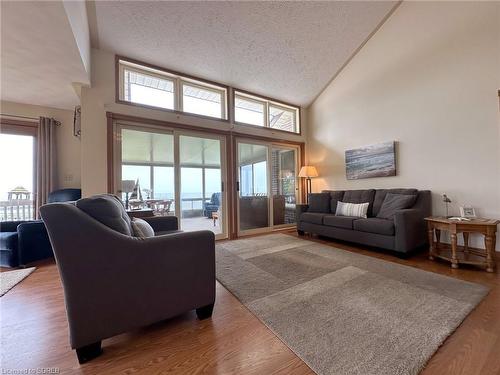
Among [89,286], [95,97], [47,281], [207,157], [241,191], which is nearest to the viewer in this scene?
[89,286]

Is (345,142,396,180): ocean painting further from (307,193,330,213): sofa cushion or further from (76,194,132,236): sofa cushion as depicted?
(76,194,132,236): sofa cushion

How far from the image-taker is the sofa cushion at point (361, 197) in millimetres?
3631

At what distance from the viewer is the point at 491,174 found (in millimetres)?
2666

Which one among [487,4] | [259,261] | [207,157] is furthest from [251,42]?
[259,261]

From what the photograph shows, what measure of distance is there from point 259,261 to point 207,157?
7.49ft

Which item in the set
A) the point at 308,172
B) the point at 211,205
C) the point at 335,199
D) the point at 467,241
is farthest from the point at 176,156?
the point at 467,241

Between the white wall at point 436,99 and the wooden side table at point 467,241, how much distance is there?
0.55 meters

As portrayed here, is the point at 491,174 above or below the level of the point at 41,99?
below

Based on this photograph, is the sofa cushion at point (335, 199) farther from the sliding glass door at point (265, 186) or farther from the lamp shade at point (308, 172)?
the sliding glass door at point (265, 186)

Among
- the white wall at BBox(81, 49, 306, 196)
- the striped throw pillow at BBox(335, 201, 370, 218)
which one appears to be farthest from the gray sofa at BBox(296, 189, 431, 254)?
the white wall at BBox(81, 49, 306, 196)

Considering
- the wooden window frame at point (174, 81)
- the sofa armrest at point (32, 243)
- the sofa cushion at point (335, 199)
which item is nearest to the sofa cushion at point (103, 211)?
the sofa armrest at point (32, 243)

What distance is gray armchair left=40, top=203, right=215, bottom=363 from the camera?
3.77 feet

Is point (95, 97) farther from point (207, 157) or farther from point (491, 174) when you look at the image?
point (491, 174)

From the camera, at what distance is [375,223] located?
2.99m
